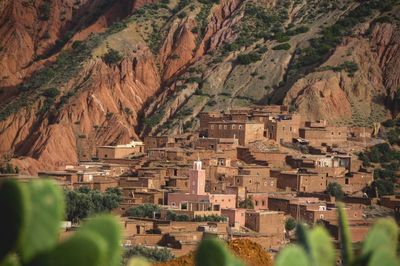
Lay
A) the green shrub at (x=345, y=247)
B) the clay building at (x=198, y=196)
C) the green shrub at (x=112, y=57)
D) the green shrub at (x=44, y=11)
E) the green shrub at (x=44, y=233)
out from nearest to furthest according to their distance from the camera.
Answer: the green shrub at (x=44, y=233) → the green shrub at (x=345, y=247) → the clay building at (x=198, y=196) → the green shrub at (x=112, y=57) → the green shrub at (x=44, y=11)

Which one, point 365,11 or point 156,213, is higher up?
point 365,11

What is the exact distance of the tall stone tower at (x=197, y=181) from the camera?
52.0 metres

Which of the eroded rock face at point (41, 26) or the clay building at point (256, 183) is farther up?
the eroded rock face at point (41, 26)

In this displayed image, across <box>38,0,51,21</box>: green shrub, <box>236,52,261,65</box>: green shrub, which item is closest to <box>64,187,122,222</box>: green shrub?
<box>236,52,261,65</box>: green shrub

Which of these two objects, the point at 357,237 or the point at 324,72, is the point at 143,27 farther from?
the point at 357,237

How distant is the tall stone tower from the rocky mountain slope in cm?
2023

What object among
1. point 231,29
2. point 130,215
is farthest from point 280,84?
point 130,215

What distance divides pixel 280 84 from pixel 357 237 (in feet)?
123

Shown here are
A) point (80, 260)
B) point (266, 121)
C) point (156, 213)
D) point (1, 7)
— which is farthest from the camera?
point (1, 7)

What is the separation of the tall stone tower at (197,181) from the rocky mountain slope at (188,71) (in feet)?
66.4

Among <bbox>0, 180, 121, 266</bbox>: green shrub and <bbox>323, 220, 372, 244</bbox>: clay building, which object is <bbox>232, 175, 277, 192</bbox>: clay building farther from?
<bbox>0, 180, 121, 266</bbox>: green shrub

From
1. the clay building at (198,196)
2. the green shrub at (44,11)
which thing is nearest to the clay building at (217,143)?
the clay building at (198,196)

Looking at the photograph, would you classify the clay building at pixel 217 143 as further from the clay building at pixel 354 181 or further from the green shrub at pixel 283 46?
the green shrub at pixel 283 46

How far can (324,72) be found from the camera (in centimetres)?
7675
